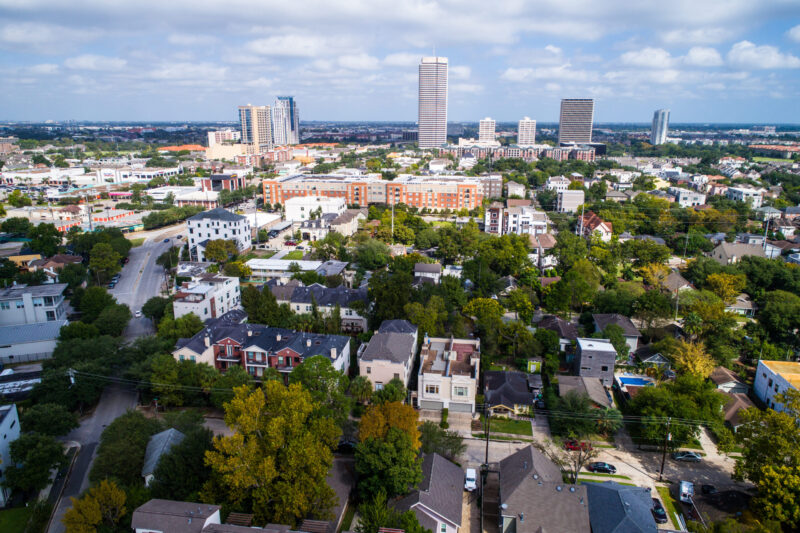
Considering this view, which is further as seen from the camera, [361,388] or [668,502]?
[361,388]

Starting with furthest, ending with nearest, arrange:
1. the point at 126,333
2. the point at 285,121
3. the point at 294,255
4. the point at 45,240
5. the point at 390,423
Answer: the point at 285,121 < the point at 294,255 < the point at 45,240 < the point at 126,333 < the point at 390,423

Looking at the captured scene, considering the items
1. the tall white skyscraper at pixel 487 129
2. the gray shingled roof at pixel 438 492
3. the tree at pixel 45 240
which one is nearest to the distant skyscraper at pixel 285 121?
the tall white skyscraper at pixel 487 129

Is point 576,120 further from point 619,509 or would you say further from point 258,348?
point 619,509

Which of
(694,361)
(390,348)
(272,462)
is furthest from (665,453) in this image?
(272,462)

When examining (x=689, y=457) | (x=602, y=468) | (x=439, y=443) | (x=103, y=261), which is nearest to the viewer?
(x=439, y=443)

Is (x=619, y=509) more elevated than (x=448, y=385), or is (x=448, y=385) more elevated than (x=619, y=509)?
(x=448, y=385)

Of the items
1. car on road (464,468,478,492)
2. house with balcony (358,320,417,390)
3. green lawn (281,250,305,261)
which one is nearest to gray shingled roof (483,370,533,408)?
house with balcony (358,320,417,390)

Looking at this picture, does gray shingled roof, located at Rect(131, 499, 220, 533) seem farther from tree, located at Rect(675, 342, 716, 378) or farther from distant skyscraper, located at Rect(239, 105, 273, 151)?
distant skyscraper, located at Rect(239, 105, 273, 151)
